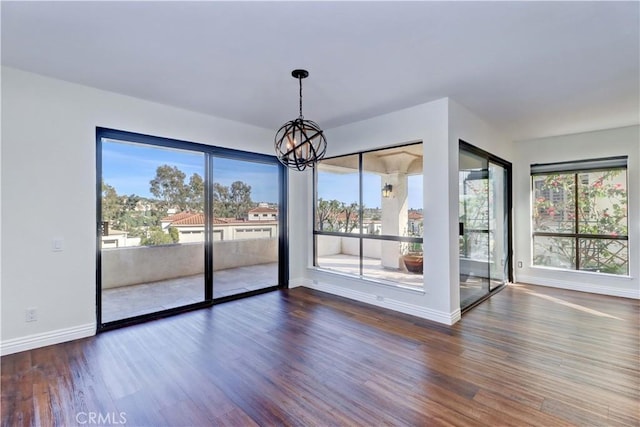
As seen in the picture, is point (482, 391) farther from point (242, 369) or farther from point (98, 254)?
point (98, 254)

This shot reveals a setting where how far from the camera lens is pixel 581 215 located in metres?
5.11

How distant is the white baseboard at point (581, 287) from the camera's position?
15.2 ft

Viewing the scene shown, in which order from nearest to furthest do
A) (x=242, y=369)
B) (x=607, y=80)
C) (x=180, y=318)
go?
(x=242, y=369) → (x=607, y=80) → (x=180, y=318)

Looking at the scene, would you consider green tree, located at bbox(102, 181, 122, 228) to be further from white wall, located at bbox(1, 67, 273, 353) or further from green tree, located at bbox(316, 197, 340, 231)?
green tree, located at bbox(316, 197, 340, 231)

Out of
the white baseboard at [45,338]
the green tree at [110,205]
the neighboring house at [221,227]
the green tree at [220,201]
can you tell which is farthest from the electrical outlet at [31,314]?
the green tree at [220,201]

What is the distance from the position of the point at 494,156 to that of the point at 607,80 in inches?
71.8

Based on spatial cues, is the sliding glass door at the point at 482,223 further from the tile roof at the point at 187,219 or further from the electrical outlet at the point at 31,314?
the electrical outlet at the point at 31,314

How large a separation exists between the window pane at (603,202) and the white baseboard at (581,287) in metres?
0.87

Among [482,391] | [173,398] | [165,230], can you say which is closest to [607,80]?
[482,391]

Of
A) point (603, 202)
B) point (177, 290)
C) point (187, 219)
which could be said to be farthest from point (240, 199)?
point (603, 202)

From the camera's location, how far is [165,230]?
395 centimetres

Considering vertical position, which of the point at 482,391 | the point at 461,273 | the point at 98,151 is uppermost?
the point at 98,151

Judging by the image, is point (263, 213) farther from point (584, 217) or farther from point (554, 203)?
point (584, 217)

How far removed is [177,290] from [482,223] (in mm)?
4542
